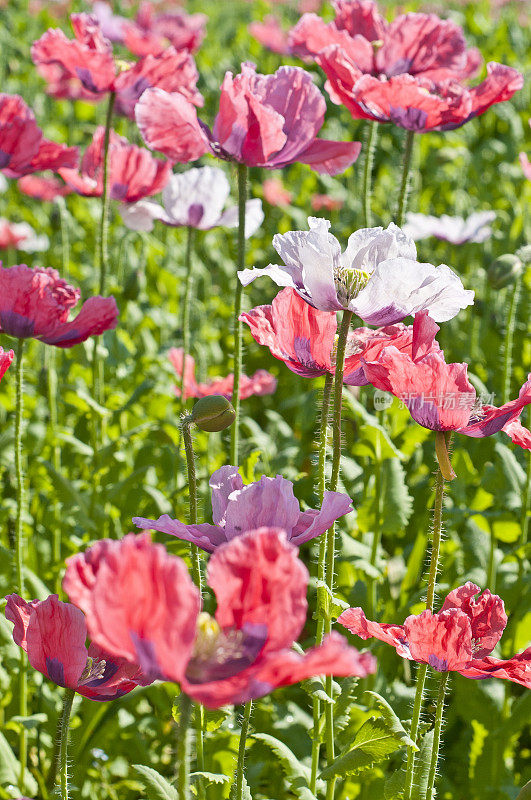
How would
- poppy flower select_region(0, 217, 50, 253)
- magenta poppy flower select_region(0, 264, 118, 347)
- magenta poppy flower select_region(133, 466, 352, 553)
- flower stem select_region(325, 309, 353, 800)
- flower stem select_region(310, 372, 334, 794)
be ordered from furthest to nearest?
1. poppy flower select_region(0, 217, 50, 253)
2. magenta poppy flower select_region(0, 264, 118, 347)
3. flower stem select_region(310, 372, 334, 794)
4. flower stem select_region(325, 309, 353, 800)
5. magenta poppy flower select_region(133, 466, 352, 553)

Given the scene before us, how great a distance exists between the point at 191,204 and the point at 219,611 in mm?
1828

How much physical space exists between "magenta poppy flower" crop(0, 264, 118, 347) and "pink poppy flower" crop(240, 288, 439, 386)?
47cm

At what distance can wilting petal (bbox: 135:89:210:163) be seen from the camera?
1.77 meters


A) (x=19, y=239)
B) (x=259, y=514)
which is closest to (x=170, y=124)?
(x=259, y=514)

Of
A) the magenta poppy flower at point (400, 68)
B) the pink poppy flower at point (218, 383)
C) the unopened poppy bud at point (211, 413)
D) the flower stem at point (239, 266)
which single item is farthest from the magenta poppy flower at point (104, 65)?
the unopened poppy bud at point (211, 413)

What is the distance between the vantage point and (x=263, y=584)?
841 millimetres

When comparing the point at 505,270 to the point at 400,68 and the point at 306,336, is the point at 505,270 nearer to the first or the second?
the point at 400,68

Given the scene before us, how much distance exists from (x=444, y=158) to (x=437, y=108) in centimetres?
263

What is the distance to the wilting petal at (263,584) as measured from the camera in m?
0.82

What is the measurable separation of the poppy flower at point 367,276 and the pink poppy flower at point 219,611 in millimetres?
501

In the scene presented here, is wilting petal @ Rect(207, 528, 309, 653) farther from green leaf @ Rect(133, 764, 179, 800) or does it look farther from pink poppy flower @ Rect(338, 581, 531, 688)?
green leaf @ Rect(133, 764, 179, 800)

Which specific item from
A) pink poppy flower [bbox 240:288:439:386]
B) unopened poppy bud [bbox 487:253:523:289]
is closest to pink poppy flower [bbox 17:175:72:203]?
unopened poppy bud [bbox 487:253:523:289]

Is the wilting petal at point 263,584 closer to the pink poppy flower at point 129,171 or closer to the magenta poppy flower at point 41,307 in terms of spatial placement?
the magenta poppy flower at point 41,307

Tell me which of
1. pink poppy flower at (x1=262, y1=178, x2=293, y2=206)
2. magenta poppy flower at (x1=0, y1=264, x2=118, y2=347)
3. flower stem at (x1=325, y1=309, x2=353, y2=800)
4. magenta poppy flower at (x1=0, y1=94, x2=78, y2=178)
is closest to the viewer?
flower stem at (x1=325, y1=309, x2=353, y2=800)
